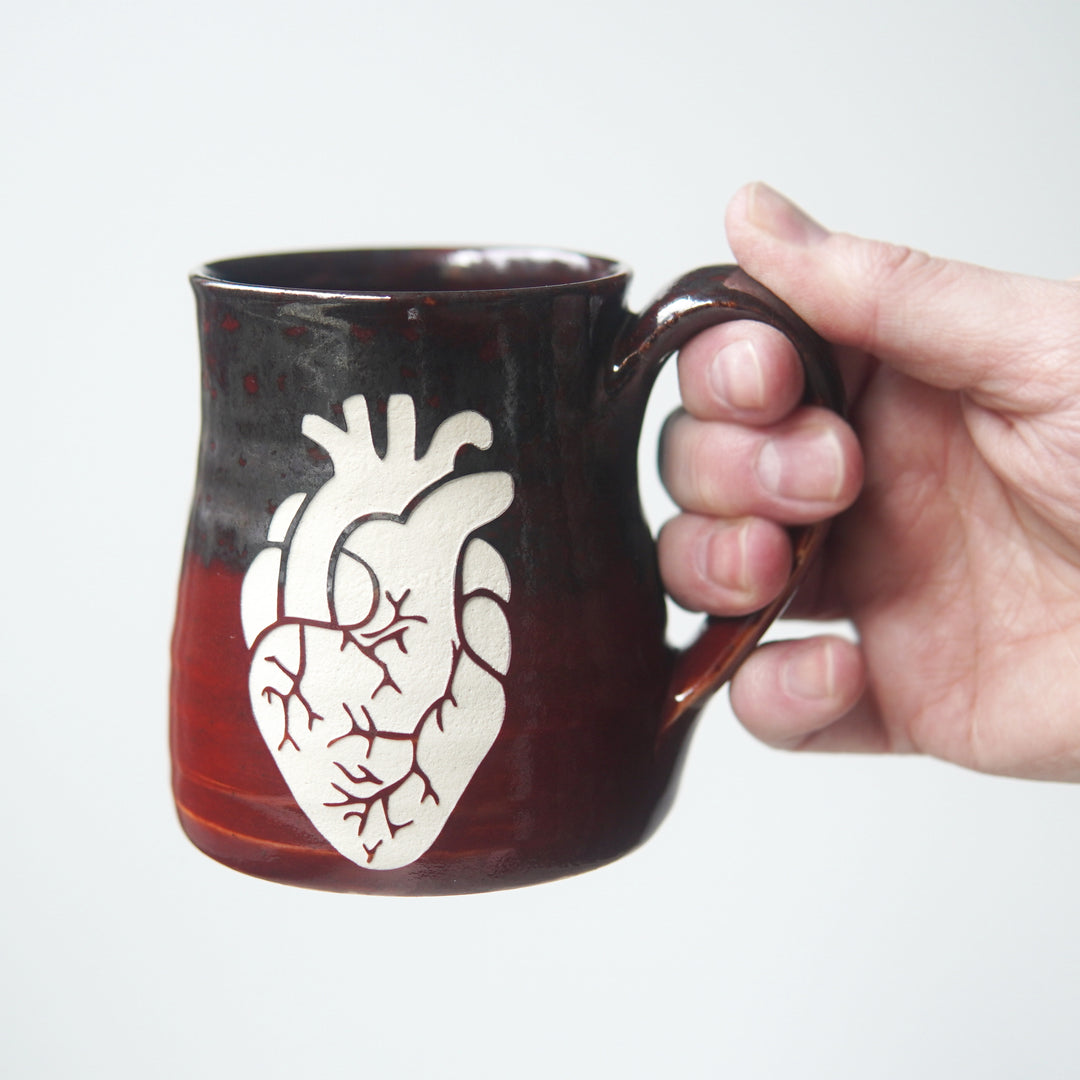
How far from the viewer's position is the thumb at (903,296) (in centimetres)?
113

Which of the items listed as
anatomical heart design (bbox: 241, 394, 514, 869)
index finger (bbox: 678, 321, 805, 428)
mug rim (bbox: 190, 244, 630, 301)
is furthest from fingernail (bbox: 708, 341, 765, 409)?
anatomical heart design (bbox: 241, 394, 514, 869)

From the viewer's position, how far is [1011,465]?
50.2 inches

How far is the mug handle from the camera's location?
1.07m

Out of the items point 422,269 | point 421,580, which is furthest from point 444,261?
point 421,580

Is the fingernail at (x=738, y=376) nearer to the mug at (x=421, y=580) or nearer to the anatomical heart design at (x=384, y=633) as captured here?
the mug at (x=421, y=580)

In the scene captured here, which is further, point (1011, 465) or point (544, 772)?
point (1011, 465)

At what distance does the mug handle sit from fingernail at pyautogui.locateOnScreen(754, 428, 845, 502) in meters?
0.03

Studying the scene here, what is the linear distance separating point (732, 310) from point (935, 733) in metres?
0.59

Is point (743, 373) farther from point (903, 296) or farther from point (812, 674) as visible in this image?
point (812, 674)

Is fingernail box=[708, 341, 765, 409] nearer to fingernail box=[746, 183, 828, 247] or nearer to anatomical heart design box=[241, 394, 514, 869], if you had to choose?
fingernail box=[746, 183, 828, 247]

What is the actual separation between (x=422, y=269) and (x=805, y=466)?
41 cm

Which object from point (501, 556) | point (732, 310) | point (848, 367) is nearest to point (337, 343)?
point (501, 556)

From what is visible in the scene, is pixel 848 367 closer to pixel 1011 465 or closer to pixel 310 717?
pixel 1011 465

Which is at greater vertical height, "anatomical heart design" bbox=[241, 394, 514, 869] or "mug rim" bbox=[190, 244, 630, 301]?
"mug rim" bbox=[190, 244, 630, 301]
